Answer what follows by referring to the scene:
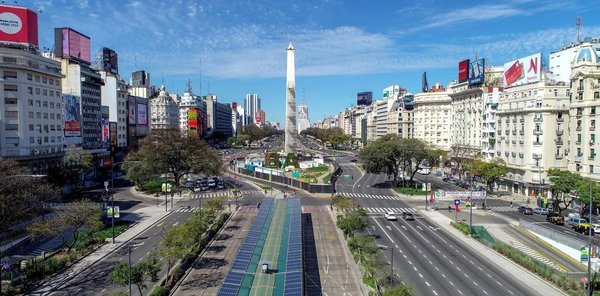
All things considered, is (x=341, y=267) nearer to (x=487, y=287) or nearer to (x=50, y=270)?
(x=487, y=287)

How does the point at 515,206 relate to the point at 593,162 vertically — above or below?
below

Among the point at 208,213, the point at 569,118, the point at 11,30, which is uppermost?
the point at 11,30

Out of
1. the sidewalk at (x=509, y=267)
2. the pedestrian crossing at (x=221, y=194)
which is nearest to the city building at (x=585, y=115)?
the sidewalk at (x=509, y=267)

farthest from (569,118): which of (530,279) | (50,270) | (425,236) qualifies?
(50,270)

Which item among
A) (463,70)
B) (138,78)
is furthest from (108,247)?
(138,78)

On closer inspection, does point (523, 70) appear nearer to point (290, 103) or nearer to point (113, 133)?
point (290, 103)

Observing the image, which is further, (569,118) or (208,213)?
(569,118)
